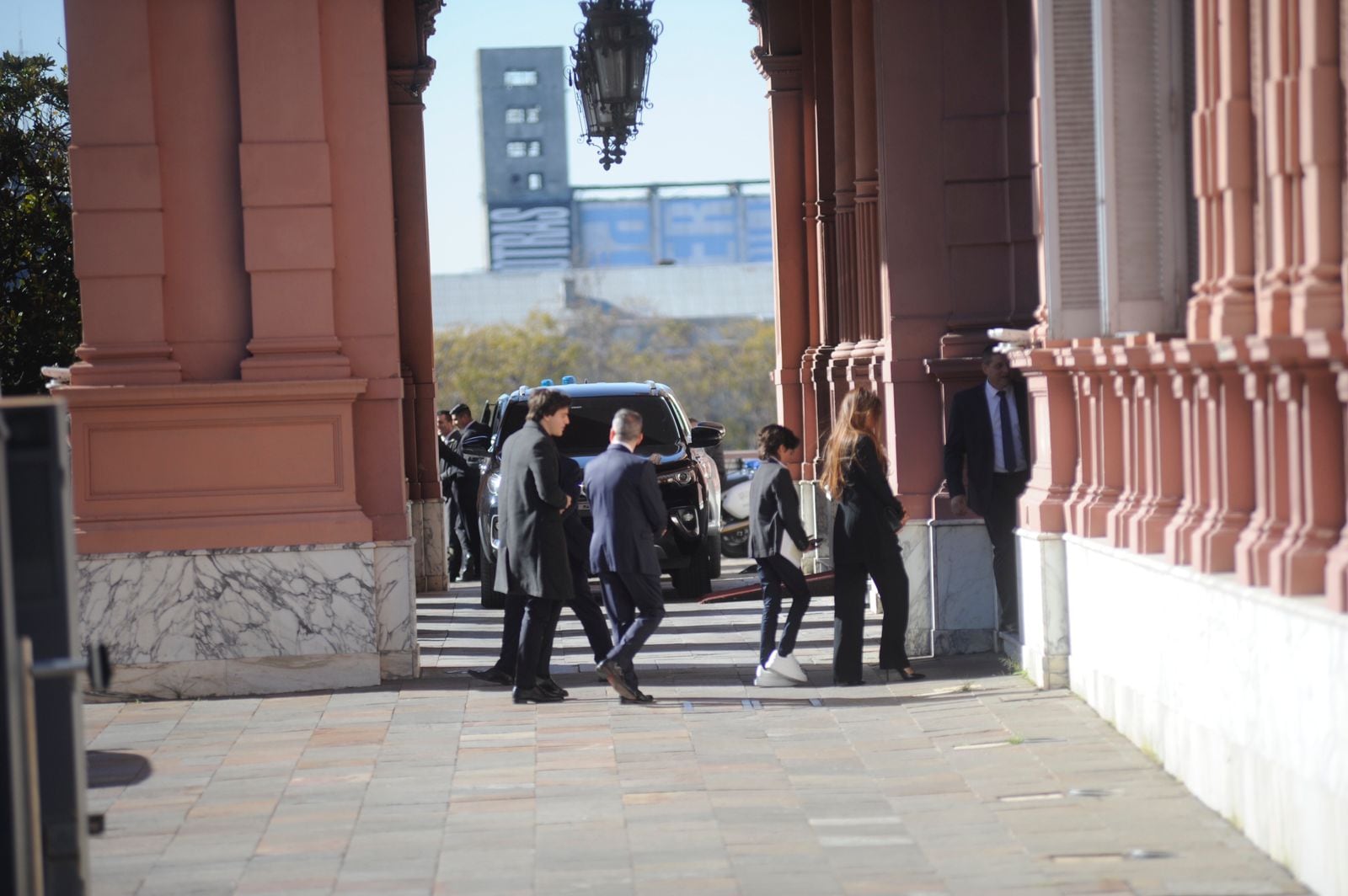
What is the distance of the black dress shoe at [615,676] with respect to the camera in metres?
10.9

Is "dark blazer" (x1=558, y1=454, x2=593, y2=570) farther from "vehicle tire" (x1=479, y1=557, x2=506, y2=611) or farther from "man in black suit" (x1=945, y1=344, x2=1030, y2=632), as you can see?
"vehicle tire" (x1=479, y1=557, x2=506, y2=611)

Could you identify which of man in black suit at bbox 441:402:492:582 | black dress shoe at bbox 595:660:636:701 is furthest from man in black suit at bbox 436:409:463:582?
black dress shoe at bbox 595:660:636:701

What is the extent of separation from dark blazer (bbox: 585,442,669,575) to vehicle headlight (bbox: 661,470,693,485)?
6115 millimetres

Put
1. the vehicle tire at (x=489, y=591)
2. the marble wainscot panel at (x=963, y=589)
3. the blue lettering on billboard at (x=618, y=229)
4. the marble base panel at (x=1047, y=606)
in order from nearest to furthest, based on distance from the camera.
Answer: the marble base panel at (x=1047, y=606) < the marble wainscot panel at (x=963, y=589) < the vehicle tire at (x=489, y=591) < the blue lettering on billboard at (x=618, y=229)

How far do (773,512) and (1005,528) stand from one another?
1581mm

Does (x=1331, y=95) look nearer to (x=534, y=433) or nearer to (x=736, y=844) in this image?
(x=736, y=844)

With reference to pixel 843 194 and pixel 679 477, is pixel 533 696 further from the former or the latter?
pixel 843 194

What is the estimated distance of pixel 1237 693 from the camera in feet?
23.1

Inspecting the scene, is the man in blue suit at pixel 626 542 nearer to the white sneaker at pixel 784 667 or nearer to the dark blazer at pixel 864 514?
the white sneaker at pixel 784 667

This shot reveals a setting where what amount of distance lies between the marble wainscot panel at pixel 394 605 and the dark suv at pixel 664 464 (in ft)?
15.6

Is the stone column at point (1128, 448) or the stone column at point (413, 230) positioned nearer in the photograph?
the stone column at point (1128, 448)

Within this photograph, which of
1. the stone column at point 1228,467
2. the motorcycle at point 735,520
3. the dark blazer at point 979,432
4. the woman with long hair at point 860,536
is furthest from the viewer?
the motorcycle at point 735,520

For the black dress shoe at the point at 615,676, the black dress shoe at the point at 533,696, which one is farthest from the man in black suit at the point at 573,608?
the black dress shoe at the point at 615,676

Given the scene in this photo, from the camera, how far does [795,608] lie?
1167 cm
